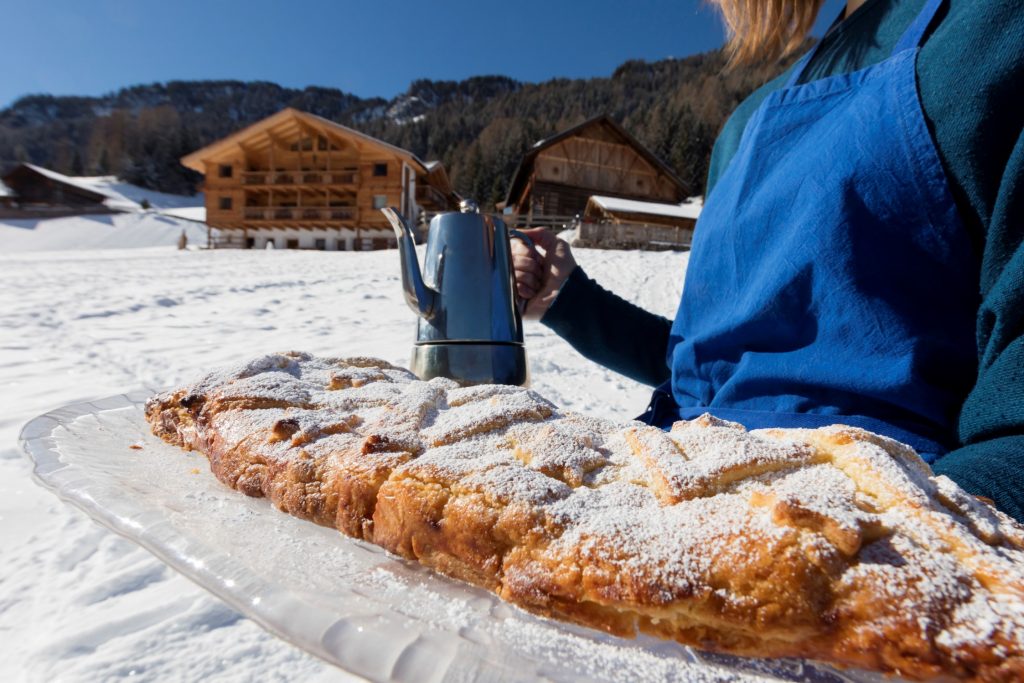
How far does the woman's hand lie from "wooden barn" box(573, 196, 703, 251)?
1027cm

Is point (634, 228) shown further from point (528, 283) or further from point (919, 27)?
point (919, 27)

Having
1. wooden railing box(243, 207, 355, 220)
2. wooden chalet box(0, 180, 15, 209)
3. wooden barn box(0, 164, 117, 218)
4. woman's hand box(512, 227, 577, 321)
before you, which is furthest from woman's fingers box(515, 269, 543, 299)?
wooden barn box(0, 164, 117, 218)

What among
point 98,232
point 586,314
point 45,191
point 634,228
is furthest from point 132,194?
point 586,314

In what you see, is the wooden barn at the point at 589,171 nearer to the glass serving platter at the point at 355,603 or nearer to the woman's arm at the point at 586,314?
the woman's arm at the point at 586,314

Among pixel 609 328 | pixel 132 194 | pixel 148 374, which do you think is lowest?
pixel 148 374

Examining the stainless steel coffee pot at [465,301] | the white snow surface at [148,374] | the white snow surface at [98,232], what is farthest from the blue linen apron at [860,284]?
the white snow surface at [98,232]

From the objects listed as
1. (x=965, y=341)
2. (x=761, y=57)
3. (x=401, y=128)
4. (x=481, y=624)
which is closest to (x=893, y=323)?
(x=965, y=341)

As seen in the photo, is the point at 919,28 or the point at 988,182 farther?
the point at 919,28

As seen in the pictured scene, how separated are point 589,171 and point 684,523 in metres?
19.0

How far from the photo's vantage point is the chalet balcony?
1571 cm

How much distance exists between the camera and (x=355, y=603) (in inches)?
16.6

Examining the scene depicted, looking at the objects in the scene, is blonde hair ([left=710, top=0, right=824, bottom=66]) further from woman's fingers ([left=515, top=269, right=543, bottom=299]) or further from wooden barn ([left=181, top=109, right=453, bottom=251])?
wooden barn ([left=181, top=109, right=453, bottom=251])

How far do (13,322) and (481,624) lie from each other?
4.51m

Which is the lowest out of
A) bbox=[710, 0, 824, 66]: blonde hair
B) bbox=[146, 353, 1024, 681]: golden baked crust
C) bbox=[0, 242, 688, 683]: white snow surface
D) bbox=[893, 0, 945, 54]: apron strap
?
bbox=[0, 242, 688, 683]: white snow surface
